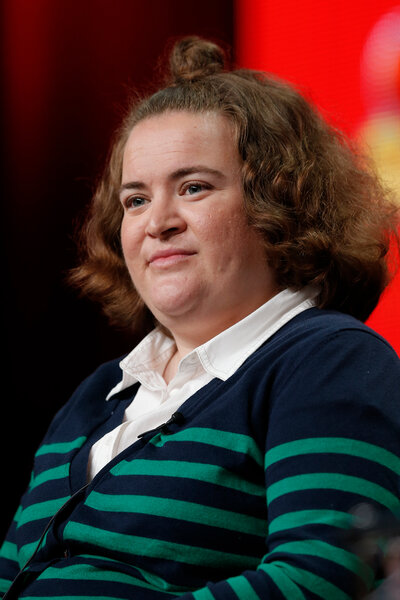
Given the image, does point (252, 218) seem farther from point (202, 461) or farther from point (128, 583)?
point (128, 583)

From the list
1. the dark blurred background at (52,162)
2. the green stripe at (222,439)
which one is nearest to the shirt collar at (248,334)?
the green stripe at (222,439)

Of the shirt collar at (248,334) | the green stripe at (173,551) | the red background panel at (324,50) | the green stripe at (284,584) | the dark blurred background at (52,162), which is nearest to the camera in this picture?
the green stripe at (284,584)

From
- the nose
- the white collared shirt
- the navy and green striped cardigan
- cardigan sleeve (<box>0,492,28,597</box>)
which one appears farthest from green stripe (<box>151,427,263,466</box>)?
cardigan sleeve (<box>0,492,28,597</box>)

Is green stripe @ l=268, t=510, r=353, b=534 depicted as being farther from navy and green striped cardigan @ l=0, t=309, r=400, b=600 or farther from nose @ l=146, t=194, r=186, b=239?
nose @ l=146, t=194, r=186, b=239

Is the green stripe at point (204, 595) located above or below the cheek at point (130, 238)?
below

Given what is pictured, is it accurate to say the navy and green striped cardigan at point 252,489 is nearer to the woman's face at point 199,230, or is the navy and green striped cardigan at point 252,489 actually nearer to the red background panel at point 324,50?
the woman's face at point 199,230

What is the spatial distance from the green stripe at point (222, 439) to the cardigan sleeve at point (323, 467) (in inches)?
1.6

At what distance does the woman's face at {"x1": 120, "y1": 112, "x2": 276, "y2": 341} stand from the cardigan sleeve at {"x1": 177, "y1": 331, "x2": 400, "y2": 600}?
259 millimetres

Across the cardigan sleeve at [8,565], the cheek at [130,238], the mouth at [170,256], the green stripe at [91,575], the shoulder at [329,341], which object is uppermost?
the cheek at [130,238]

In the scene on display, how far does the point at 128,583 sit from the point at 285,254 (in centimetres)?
57

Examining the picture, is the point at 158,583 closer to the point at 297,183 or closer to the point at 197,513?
the point at 197,513

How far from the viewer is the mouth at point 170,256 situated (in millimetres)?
1261

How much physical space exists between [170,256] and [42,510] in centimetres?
49

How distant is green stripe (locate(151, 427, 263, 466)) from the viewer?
104 cm
